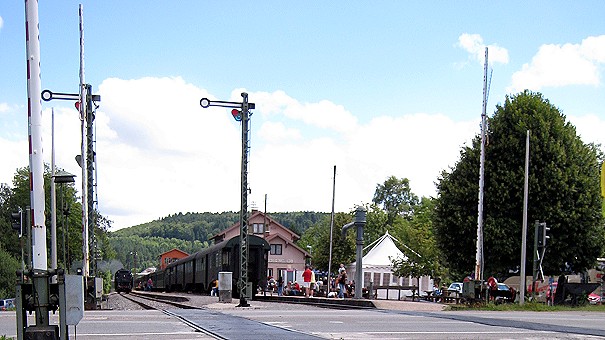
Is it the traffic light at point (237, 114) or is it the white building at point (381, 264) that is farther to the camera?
the white building at point (381, 264)

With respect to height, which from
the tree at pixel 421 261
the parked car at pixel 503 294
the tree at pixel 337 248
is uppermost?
the parked car at pixel 503 294

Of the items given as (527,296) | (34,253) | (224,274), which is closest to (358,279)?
(224,274)

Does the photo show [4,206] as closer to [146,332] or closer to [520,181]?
[520,181]

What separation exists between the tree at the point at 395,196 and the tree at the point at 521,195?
67300mm

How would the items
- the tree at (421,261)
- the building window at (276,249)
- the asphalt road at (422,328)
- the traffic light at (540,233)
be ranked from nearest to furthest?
the asphalt road at (422,328) → the traffic light at (540,233) → the tree at (421,261) → the building window at (276,249)

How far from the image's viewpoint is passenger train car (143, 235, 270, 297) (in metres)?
34.9

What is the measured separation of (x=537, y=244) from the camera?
83.1 feet

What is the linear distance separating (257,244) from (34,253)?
94.1 feet

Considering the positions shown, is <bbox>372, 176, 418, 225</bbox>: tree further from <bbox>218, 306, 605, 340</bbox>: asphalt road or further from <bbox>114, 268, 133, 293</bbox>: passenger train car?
<bbox>218, 306, 605, 340</bbox>: asphalt road

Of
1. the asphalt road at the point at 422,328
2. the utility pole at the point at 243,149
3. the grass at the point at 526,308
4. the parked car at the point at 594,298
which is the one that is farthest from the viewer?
the parked car at the point at 594,298

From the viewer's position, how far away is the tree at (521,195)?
38.2 meters

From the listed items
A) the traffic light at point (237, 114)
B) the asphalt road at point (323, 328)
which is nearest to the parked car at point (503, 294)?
the traffic light at point (237, 114)

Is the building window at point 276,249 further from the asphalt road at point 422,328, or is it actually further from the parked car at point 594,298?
the asphalt road at point 422,328

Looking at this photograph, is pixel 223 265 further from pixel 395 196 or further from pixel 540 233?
pixel 395 196
